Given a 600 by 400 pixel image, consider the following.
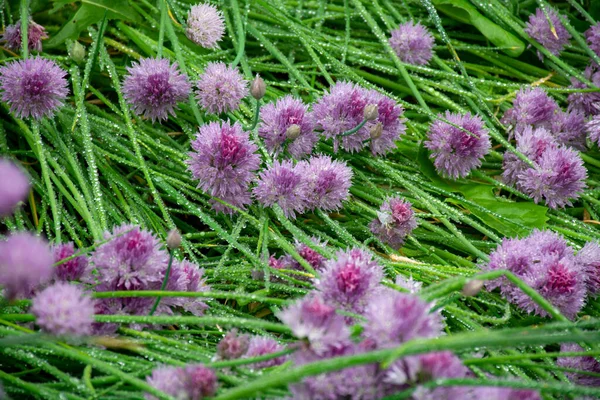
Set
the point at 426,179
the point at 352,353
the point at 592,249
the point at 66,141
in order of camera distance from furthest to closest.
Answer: the point at 426,179, the point at 66,141, the point at 592,249, the point at 352,353

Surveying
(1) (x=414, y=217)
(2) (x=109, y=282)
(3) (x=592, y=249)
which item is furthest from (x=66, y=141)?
(3) (x=592, y=249)

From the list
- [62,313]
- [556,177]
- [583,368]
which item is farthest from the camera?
[556,177]

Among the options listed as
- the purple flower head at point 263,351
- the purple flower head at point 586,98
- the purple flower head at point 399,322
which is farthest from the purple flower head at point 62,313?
the purple flower head at point 586,98

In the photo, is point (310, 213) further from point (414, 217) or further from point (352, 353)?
point (352, 353)

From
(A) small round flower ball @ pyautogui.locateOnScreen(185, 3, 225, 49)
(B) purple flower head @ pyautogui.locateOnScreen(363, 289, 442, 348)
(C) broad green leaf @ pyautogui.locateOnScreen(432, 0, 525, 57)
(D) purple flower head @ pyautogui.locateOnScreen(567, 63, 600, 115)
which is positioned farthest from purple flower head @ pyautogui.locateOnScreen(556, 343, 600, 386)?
(A) small round flower ball @ pyautogui.locateOnScreen(185, 3, 225, 49)

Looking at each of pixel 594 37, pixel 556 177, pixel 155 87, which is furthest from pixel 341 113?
pixel 594 37

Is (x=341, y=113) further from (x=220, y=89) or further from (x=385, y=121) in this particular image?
(x=220, y=89)
